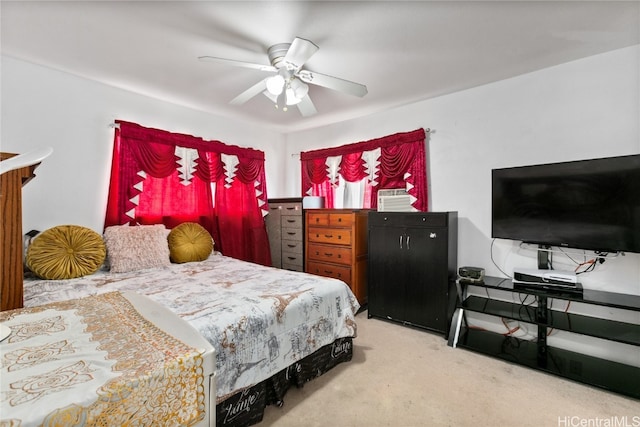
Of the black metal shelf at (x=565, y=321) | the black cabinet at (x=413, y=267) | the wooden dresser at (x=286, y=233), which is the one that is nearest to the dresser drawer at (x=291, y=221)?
the wooden dresser at (x=286, y=233)

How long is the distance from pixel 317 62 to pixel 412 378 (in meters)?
2.55

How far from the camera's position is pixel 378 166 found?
3623 mm

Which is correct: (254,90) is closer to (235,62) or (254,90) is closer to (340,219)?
(235,62)

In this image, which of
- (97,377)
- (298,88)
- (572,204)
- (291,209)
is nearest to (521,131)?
(572,204)

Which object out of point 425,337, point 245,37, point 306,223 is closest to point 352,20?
point 245,37

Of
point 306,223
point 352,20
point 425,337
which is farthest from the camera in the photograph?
point 306,223

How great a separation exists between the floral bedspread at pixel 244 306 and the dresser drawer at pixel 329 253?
1120 mm

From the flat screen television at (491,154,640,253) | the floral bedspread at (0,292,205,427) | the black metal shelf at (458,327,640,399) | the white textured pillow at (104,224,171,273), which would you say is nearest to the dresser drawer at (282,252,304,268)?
the white textured pillow at (104,224,171,273)

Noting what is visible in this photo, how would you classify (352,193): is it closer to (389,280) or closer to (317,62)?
(389,280)

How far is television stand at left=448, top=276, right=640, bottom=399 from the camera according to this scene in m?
2.00

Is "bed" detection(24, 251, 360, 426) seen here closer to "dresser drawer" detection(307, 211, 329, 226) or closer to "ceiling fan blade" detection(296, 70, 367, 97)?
"dresser drawer" detection(307, 211, 329, 226)

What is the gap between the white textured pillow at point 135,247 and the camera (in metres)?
2.56

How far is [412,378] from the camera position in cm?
209

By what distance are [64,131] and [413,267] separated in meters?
3.55
